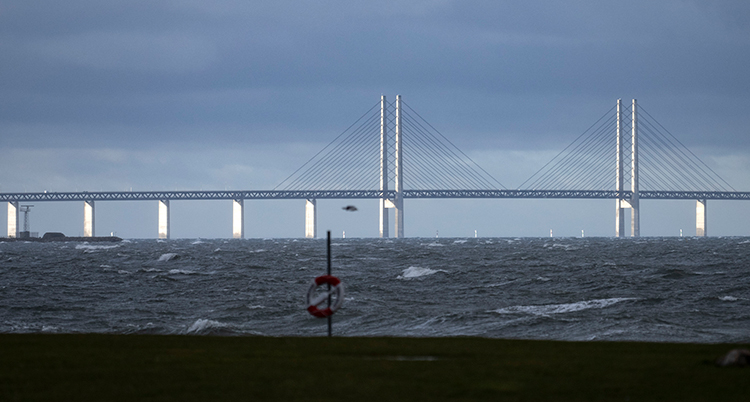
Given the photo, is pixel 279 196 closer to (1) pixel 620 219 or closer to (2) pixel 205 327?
(1) pixel 620 219

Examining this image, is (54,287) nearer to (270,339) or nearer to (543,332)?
(543,332)

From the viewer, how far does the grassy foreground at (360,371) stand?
6.97 m

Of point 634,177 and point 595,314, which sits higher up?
point 634,177

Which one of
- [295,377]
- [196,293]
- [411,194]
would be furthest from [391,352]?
[411,194]

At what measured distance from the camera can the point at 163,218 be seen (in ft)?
408

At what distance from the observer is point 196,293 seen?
2778cm

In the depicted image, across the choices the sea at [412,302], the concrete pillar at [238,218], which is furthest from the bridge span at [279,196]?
the sea at [412,302]

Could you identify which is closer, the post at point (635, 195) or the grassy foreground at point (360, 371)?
the grassy foreground at point (360, 371)

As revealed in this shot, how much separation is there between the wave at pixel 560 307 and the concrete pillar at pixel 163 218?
10492 cm

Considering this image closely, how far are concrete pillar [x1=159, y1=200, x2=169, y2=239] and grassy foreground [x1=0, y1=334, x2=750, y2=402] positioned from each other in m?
115

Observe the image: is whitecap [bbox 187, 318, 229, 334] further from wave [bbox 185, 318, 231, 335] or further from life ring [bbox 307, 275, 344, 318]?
life ring [bbox 307, 275, 344, 318]

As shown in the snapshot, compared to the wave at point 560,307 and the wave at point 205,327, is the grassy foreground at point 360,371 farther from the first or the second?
the wave at point 560,307

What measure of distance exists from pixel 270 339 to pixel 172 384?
3.67m

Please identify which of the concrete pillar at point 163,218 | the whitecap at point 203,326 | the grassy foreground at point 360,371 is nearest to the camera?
the grassy foreground at point 360,371
